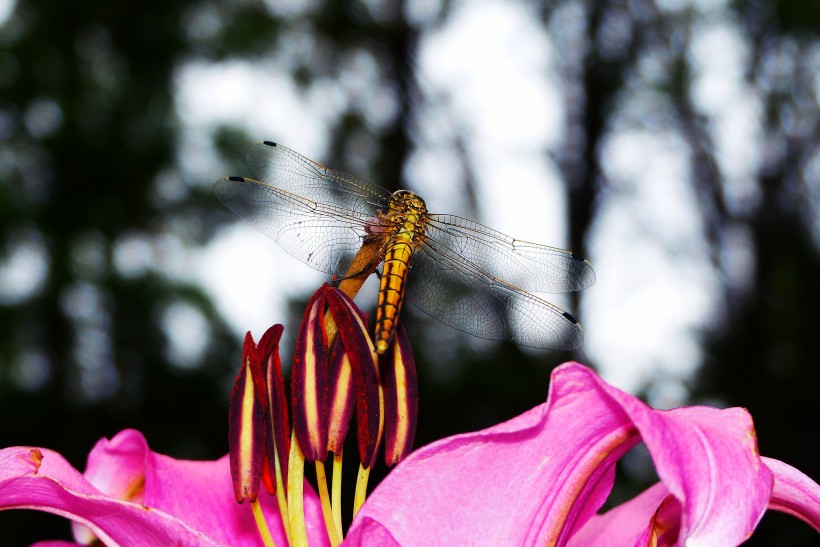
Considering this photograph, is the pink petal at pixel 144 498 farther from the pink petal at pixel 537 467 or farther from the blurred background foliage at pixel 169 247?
the blurred background foliage at pixel 169 247

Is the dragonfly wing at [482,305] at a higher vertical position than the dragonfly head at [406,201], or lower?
lower

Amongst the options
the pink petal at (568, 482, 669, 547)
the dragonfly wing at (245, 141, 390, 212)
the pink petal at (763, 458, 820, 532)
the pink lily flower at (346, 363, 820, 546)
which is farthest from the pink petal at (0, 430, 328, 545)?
the dragonfly wing at (245, 141, 390, 212)

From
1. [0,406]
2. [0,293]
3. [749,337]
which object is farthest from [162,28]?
[749,337]

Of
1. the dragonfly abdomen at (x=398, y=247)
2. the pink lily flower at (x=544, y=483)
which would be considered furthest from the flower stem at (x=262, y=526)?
the dragonfly abdomen at (x=398, y=247)

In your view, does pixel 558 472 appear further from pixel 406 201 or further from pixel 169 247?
pixel 169 247

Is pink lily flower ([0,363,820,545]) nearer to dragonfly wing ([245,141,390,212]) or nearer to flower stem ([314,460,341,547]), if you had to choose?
flower stem ([314,460,341,547])

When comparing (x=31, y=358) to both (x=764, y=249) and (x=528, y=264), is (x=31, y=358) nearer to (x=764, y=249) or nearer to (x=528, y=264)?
(x=528, y=264)
